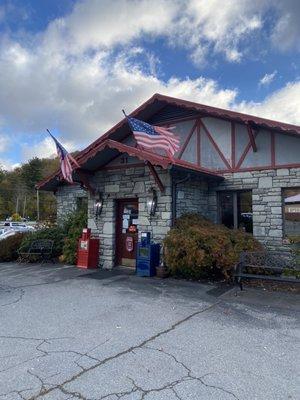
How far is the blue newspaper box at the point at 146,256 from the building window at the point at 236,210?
118 inches

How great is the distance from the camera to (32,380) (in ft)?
11.8

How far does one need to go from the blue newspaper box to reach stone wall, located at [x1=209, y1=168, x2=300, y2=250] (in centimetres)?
331

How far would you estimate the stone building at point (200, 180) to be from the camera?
397 inches

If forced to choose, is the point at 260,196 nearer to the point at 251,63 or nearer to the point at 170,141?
the point at 170,141

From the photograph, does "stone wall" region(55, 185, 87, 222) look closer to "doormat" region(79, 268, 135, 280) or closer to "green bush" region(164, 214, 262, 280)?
"doormat" region(79, 268, 135, 280)

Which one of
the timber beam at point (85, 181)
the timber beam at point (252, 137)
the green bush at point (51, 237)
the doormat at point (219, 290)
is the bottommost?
the doormat at point (219, 290)

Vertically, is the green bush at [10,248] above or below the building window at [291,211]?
below

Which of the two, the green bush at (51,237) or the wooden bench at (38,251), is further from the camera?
the green bush at (51,237)

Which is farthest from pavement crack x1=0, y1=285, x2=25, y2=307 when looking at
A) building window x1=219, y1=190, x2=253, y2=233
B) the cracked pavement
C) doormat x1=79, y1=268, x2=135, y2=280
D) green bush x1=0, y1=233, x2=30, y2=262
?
building window x1=219, y1=190, x2=253, y2=233

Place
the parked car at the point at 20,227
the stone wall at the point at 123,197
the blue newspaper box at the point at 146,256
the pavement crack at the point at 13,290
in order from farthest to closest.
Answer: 1. the parked car at the point at 20,227
2. the stone wall at the point at 123,197
3. the blue newspaper box at the point at 146,256
4. the pavement crack at the point at 13,290

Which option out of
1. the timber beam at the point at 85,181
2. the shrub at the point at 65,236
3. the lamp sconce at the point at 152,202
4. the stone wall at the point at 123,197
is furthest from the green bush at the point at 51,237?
the lamp sconce at the point at 152,202

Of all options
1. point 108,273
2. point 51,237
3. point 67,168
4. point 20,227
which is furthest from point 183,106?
point 20,227

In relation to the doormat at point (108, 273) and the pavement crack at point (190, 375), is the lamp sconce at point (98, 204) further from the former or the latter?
the pavement crack at point (190, 375)

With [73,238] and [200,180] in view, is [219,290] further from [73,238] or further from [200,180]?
[73,238]
